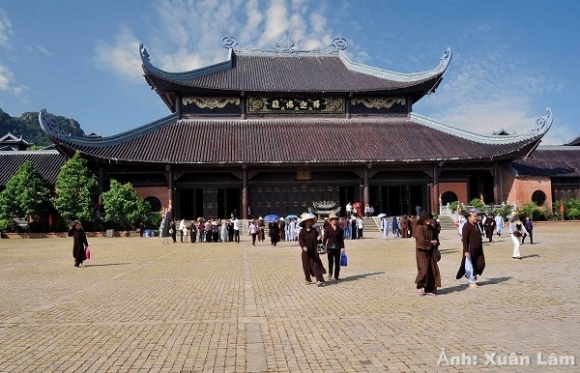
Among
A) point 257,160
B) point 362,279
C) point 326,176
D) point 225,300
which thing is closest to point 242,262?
point 362,279

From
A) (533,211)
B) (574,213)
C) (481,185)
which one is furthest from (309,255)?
(481,185)

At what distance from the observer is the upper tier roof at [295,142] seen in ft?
99.5

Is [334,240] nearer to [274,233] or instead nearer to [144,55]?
[274,233]

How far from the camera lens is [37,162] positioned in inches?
1401

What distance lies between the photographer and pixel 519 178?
111ft

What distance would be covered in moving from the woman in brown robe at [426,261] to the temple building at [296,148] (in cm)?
2180

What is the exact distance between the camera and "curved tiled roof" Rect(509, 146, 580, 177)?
115 ft

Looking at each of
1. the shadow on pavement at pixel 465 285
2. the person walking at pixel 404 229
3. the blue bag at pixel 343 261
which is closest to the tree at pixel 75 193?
the person walking at pixel 404 229

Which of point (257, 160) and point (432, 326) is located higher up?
point (257, 160)

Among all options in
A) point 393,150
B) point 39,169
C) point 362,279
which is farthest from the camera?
point 39,169

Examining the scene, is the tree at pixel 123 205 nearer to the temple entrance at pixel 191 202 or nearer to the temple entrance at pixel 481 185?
the temple entrance at pixel 191 202

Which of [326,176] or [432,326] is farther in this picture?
[326,176]

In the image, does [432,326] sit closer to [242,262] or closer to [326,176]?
[242,262]

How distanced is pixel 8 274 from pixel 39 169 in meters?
25.0
